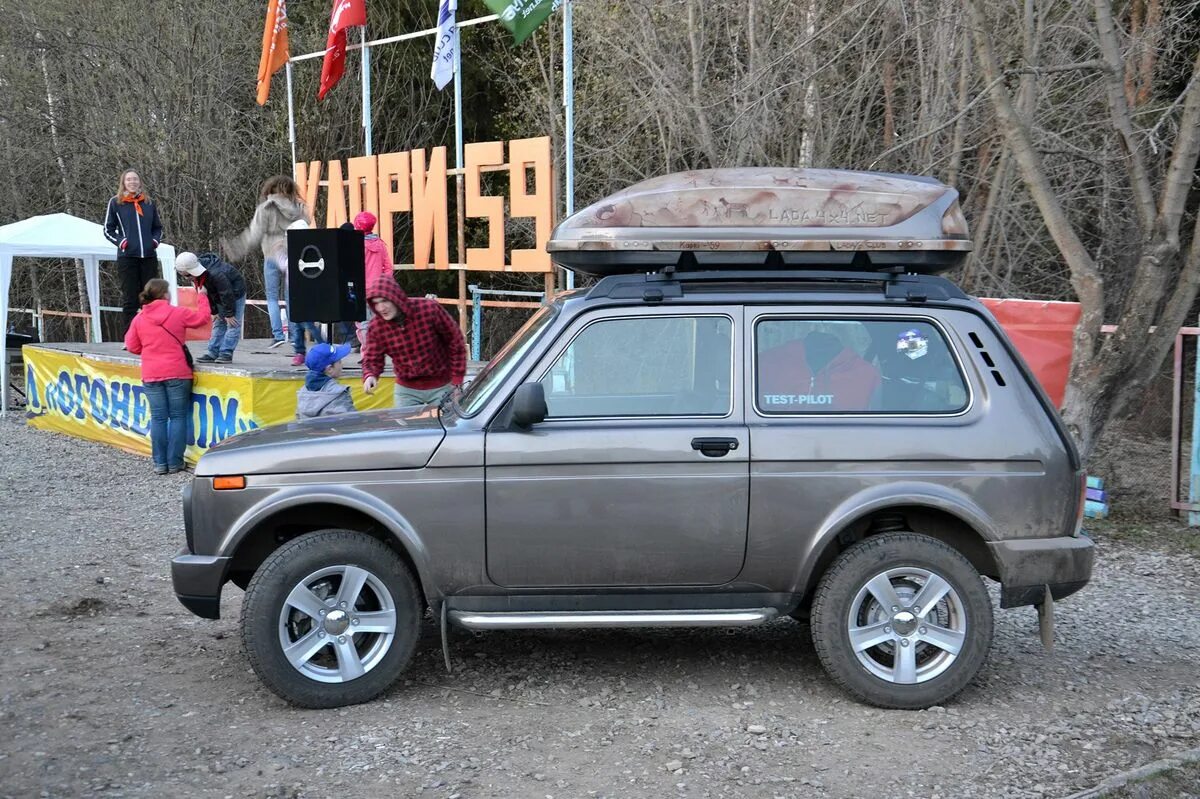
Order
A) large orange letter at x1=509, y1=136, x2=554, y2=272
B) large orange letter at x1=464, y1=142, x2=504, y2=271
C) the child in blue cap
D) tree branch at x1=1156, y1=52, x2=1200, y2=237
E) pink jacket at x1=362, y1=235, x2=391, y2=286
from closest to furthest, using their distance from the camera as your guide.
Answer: tree branch at x1=1156, y1=52, x2=1200, y2=237
the child in blue cap
pink jacket at x1=362, y1=235, x2=391, y2=286
large orange letter at x1=509, y1=136, x2=554, y2=272
large orange letter at x1=464, y1=142, x2=504, y2=271

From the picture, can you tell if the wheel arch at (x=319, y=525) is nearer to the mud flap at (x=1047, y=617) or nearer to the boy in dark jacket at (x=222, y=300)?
the mud flap at (x=1047, y=617)

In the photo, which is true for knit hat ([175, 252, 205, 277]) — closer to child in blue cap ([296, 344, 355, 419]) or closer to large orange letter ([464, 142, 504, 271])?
child in blue cap ([296, 344, 355, 419])

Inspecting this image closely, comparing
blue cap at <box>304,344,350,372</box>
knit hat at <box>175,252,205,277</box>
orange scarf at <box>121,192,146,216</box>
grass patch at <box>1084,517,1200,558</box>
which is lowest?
grass patch at <box>1084,517,1200,558</box>

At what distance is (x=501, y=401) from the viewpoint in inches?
205

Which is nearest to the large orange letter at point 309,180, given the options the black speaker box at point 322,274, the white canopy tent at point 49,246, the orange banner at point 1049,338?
the white canopy tent at point 49,246

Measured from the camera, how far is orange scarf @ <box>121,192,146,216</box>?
42.5ft

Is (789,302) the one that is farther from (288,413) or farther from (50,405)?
(50,405)

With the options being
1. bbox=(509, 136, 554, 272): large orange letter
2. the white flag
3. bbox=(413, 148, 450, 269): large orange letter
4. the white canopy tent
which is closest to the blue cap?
bbox=(509, 136, 554, 272): large orange letter

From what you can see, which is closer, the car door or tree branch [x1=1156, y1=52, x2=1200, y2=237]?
the car door

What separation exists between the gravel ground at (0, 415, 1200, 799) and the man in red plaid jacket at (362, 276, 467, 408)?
200cm

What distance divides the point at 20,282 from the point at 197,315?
18200mm

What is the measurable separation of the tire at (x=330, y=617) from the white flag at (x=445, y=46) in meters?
10.8

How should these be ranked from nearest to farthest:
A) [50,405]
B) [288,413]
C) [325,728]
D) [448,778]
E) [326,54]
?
1. [448,778]
2. [325,728]
3. [288,413]
4. [50,405]
5. [326,54]

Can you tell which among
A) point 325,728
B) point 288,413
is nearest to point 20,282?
point 288,413
